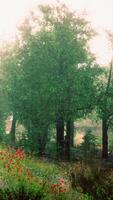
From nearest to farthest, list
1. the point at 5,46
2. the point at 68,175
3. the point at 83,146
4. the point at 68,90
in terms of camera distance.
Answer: the point at 68,175 < the point at 68,90 < the point at 83,146 < the point at 5,46

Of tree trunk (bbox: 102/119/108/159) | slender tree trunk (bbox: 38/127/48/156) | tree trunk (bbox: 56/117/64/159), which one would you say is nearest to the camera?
slender tree trunk (bbox: 38/127/48/156)

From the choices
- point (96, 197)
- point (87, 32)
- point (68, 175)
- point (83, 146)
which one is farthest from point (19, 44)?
point (96, 197)

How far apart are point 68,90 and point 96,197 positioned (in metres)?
14.2

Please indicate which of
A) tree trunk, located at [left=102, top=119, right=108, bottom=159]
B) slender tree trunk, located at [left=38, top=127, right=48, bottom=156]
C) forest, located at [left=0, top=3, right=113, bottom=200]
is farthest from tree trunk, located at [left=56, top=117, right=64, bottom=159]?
tree trunk, located at [left=102, top=119, right=108, bottom=159]

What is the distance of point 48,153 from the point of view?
2494 cm

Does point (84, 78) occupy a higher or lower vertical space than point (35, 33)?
lower

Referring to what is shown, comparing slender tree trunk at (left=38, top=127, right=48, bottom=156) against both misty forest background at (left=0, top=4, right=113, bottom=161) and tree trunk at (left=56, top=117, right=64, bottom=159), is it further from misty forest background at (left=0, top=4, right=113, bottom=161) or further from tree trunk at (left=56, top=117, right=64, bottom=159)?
tree trunk at (left=56, top=117, right=64, bottom=159)

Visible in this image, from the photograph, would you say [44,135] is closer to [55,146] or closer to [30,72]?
[55,146]

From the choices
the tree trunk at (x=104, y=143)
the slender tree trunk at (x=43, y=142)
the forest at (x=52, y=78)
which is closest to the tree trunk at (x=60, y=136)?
the forest at (x=52, y=78)

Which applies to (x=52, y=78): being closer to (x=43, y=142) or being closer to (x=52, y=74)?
(x=52, y=74)

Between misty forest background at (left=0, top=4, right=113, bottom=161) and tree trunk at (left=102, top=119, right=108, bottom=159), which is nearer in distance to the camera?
misty forest background at (left=0, top=4, right=113, bottom=161)

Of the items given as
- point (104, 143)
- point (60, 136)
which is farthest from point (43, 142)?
point (104, 143)

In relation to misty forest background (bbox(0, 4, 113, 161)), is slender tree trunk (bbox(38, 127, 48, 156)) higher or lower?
lower

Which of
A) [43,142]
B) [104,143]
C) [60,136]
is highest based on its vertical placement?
[60,136]
